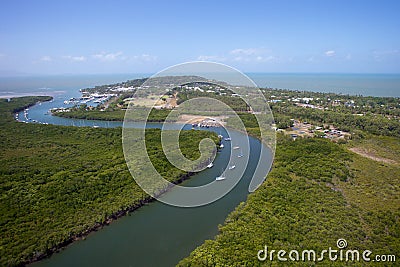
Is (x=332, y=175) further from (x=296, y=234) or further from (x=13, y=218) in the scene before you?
(x=13, y=218)

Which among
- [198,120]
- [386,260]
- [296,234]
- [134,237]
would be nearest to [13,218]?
[134,237]

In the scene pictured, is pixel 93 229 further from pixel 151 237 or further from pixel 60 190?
pixel 60 190

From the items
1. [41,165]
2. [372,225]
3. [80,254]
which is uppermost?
[41,165]

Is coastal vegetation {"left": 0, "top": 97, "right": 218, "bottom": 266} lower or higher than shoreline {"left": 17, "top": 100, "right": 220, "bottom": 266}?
higher

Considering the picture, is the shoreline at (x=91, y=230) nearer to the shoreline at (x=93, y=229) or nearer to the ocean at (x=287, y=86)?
the shoreline at (x=93, y=229)

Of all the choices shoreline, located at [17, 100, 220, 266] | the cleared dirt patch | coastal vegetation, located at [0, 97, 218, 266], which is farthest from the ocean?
shoreline, located at [17, 100, 220, 266]

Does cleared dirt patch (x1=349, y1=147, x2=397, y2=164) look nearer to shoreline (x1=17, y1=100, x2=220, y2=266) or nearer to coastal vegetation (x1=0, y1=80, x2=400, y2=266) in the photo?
coastal vegetation (x1=0, y1=80, x2=400, y2=266)
